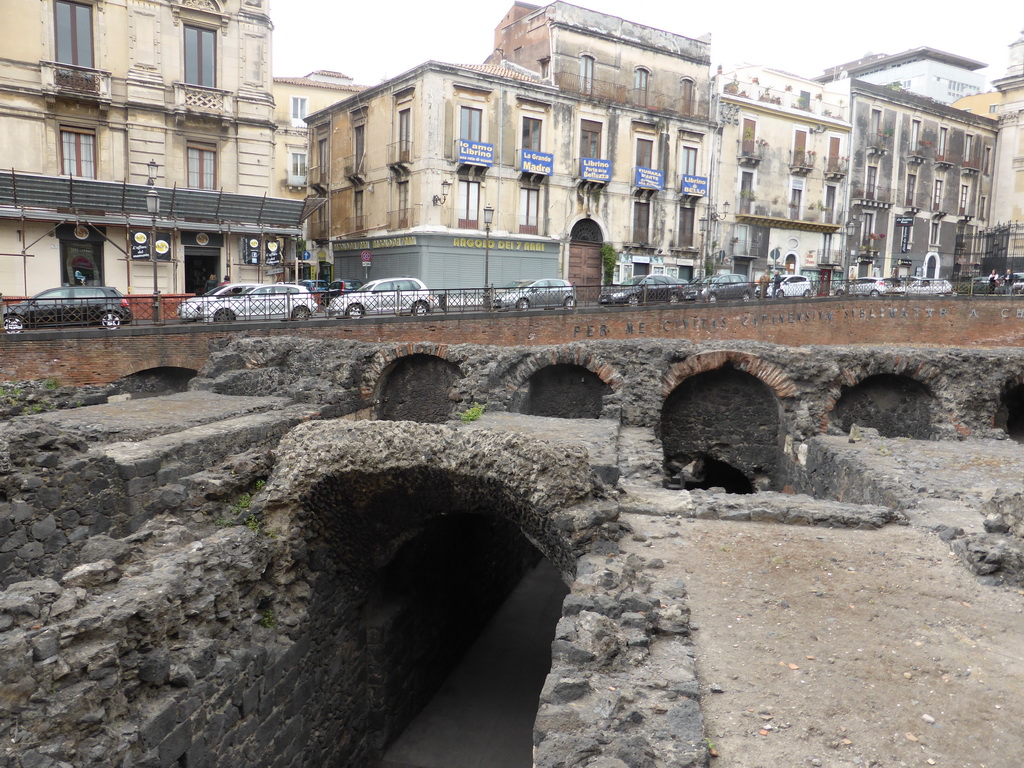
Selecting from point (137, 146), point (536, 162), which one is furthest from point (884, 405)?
point (137, 146)

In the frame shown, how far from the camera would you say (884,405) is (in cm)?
1314

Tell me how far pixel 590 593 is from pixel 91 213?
891 inches

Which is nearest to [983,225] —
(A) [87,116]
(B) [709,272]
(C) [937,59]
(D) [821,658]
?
(C) [937,59]

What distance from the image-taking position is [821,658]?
449 centimetres

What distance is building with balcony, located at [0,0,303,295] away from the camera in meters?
22.0

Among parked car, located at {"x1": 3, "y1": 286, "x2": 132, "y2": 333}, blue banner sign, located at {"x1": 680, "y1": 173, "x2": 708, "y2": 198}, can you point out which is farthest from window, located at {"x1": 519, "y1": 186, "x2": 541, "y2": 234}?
parked car, located at {"x1": 3, "y1": 286, "x2": 132, "y2": 333}

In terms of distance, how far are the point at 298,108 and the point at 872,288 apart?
2912cm

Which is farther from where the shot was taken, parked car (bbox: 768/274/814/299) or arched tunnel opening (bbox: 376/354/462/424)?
parked car (bbox: 768/274/814/299)

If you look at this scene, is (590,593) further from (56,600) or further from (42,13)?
(42,13)

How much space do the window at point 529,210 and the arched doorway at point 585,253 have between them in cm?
179

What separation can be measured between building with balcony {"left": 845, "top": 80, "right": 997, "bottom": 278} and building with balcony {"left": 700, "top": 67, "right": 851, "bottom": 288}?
4.05ft

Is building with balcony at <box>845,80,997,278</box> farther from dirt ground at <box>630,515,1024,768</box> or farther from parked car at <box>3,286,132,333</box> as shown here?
dirt ground at <box>630,515,1024,768</box>

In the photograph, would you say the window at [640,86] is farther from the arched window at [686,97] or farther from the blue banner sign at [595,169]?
the blue banner sign at [595,169]

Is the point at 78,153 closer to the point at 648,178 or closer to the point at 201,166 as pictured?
the point at 201,166
